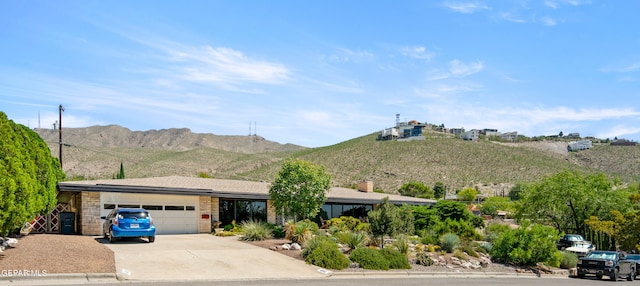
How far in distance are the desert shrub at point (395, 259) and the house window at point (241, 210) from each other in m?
13.0

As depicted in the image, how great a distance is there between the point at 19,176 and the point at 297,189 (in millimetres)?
15138

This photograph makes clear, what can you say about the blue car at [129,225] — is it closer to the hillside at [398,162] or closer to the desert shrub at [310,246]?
the desert shrub at [310,246]

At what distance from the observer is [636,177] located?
263ft

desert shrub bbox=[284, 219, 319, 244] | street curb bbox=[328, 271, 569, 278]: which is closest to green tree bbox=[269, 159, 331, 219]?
desert shrub bbox=[284, 219, 319, 244]

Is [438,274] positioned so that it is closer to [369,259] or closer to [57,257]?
[369,259]

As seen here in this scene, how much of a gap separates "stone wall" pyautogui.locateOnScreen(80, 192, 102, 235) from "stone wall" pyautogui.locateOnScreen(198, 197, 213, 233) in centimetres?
553

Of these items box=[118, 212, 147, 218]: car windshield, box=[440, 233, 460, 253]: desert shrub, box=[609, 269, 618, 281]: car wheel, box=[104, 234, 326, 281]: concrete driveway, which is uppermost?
box=[118, 212, 147, 218]: car windshield

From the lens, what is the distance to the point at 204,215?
3170 cm

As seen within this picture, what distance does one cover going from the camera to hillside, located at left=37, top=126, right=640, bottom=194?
80.8 m

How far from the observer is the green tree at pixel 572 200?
40250mm

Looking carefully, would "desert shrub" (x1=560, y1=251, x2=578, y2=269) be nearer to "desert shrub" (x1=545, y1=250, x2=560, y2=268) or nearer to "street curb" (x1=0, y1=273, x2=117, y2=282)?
"desert shrub" (x1=545, y1=250, x2=560, y2=268)

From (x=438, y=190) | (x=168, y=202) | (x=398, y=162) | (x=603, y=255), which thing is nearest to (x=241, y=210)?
(x=168, y=202)

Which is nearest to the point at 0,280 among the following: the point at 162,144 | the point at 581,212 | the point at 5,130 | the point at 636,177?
the point at 5,130

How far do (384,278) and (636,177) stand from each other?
73635 millimetres
